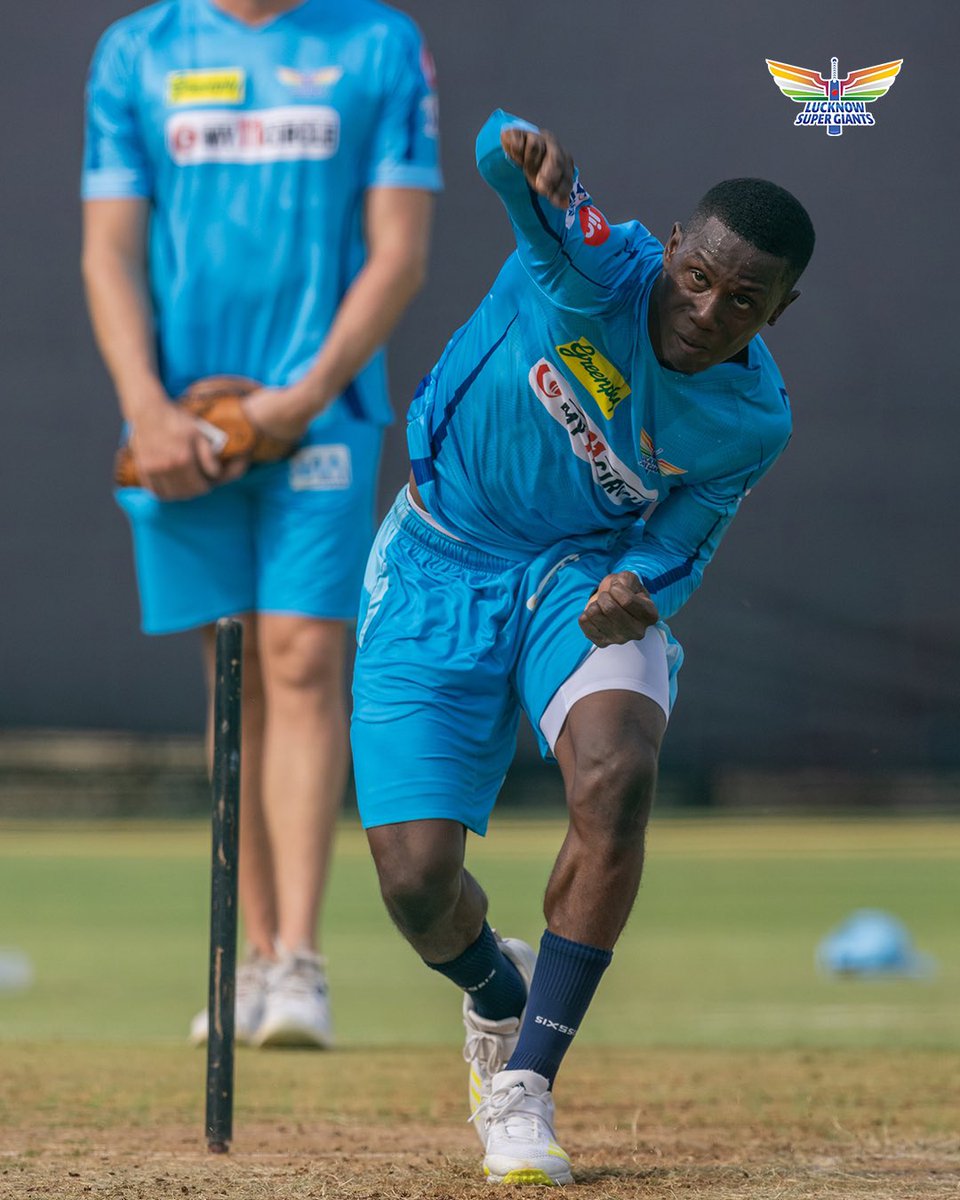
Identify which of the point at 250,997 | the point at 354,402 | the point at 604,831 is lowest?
the point at 250,997

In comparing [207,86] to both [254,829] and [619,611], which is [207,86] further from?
[619,611]

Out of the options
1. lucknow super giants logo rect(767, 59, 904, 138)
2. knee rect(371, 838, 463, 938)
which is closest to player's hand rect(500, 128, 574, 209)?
knee rect(371, 838, 463, 938)

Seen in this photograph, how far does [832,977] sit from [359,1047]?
244 cm

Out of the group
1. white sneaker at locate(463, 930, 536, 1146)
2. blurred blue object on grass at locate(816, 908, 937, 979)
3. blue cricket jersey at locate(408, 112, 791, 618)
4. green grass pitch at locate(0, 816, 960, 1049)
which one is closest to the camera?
blue cricket jersey at locate(408, 112, 791, 618)

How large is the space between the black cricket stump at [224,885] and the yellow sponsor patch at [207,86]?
90.2 inches

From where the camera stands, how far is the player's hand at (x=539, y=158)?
121 inches

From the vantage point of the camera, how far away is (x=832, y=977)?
7086 millimetres

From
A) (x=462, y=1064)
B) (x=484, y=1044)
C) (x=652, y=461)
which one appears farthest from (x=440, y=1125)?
(x=652, y=461)

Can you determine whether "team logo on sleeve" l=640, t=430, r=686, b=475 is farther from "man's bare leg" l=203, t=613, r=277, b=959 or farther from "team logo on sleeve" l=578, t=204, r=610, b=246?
"man's bare leg" l=203, t=613, r=277, b=959

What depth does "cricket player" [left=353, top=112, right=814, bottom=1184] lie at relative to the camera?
3.26m

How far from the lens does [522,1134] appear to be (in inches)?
127

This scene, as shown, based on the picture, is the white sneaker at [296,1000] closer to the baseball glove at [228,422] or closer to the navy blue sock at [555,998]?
the baseball glove at [228,422]

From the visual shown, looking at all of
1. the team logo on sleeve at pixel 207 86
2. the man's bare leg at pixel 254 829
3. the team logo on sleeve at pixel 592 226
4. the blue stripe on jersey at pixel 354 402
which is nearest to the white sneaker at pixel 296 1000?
the man's bare leg at pixel 254 829

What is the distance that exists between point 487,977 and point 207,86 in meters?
2.91
